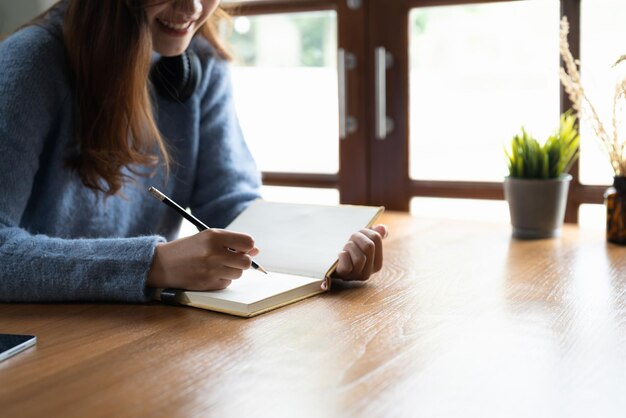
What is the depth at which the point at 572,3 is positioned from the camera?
5.83ft

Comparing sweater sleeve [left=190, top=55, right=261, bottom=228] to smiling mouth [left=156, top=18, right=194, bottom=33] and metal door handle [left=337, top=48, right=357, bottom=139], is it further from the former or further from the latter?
metal door handle [left=337, top=48, right=357, bottom=139]

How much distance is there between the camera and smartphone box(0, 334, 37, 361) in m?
0.88

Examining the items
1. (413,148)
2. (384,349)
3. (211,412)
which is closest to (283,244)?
(384,349)

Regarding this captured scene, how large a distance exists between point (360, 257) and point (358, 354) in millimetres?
300

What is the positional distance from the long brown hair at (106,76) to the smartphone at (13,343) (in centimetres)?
→ 40

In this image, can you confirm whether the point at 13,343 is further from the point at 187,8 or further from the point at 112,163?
the point at 187,8

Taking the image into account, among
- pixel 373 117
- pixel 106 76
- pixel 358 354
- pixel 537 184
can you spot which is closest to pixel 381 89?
pixel 373 117

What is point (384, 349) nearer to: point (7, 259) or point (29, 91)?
Result: point (7, 259)

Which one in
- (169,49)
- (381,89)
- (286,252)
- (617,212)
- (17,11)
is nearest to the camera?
(286,252)

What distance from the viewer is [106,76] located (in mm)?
1243

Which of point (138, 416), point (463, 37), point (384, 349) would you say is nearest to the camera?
point (138, 416)

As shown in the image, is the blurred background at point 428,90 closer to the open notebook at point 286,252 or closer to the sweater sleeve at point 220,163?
the sweater sleeve at point 220,163

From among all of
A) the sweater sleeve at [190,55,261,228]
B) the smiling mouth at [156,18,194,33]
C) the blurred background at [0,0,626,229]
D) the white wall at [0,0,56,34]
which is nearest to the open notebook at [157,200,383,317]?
the sweater sleeve at [190,55,261,228]

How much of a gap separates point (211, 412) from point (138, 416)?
0.06 metres
